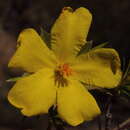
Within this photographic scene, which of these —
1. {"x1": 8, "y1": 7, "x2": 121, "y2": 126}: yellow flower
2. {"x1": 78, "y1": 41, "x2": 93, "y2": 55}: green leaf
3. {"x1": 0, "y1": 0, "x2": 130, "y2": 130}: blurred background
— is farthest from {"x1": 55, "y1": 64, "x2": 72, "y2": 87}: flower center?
{"x1": 0, "y1": 0, "x2": 130, "y2": 130}: blurred background

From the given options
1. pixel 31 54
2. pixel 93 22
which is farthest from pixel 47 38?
pixel 93 22

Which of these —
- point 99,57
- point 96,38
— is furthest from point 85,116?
point 96,38

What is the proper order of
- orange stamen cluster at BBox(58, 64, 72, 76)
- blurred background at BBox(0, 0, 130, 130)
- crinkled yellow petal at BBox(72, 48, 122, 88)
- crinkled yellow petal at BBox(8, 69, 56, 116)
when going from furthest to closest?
blurred background at BBox(0, 0, 130, 130)
orange stamen cluster at BBox(58, 64, 72, 76)
crinkled yellow petal at BBox(72, 48, 122, 88)
crinkled yellow petal at BBox(8, 69, 56, 116)

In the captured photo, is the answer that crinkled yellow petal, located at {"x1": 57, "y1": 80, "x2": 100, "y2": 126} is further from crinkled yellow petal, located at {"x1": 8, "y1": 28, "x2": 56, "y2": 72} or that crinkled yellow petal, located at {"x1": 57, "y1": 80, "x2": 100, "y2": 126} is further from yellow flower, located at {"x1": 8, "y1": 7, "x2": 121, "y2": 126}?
crinkled yellow petal, located at {"x1": 8, "y1": 28, "x2": 56, "y2": 72}

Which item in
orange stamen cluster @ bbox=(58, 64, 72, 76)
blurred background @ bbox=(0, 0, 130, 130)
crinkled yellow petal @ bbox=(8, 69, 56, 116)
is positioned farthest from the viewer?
blurred background @ bbox=(0, 0, 130, 130)

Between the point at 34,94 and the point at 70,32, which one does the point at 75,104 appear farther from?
the point at 70,32
